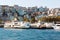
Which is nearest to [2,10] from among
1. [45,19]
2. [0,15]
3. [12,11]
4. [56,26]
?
[12,11]

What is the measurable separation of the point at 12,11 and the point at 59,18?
19164 mm

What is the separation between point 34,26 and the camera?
120ft

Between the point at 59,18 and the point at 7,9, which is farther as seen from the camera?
the point at 7,9

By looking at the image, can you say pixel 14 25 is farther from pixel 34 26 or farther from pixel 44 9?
pixel 44 9

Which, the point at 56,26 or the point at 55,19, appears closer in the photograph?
the point at 56,26

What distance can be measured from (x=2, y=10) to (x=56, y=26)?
1140 inches

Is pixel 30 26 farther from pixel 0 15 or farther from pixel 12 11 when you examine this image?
pixel 12 11

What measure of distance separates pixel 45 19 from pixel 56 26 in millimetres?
9641

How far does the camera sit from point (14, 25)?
123ft

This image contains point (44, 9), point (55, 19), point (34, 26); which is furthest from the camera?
point (44, 9)

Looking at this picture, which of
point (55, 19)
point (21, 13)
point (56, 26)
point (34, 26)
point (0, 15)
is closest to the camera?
point (56, 26)

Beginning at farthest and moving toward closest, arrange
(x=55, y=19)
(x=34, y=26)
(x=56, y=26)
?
(x=55, y=19) < (x=34, y=26) < (x=56, y=26)

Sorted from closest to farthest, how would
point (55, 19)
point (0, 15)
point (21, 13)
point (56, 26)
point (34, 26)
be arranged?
point (56, 26) → point (34, 26) → point (55, 19) → point (0, 15) → point (21, 13)

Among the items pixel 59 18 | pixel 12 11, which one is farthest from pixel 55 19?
pixel 12 11
